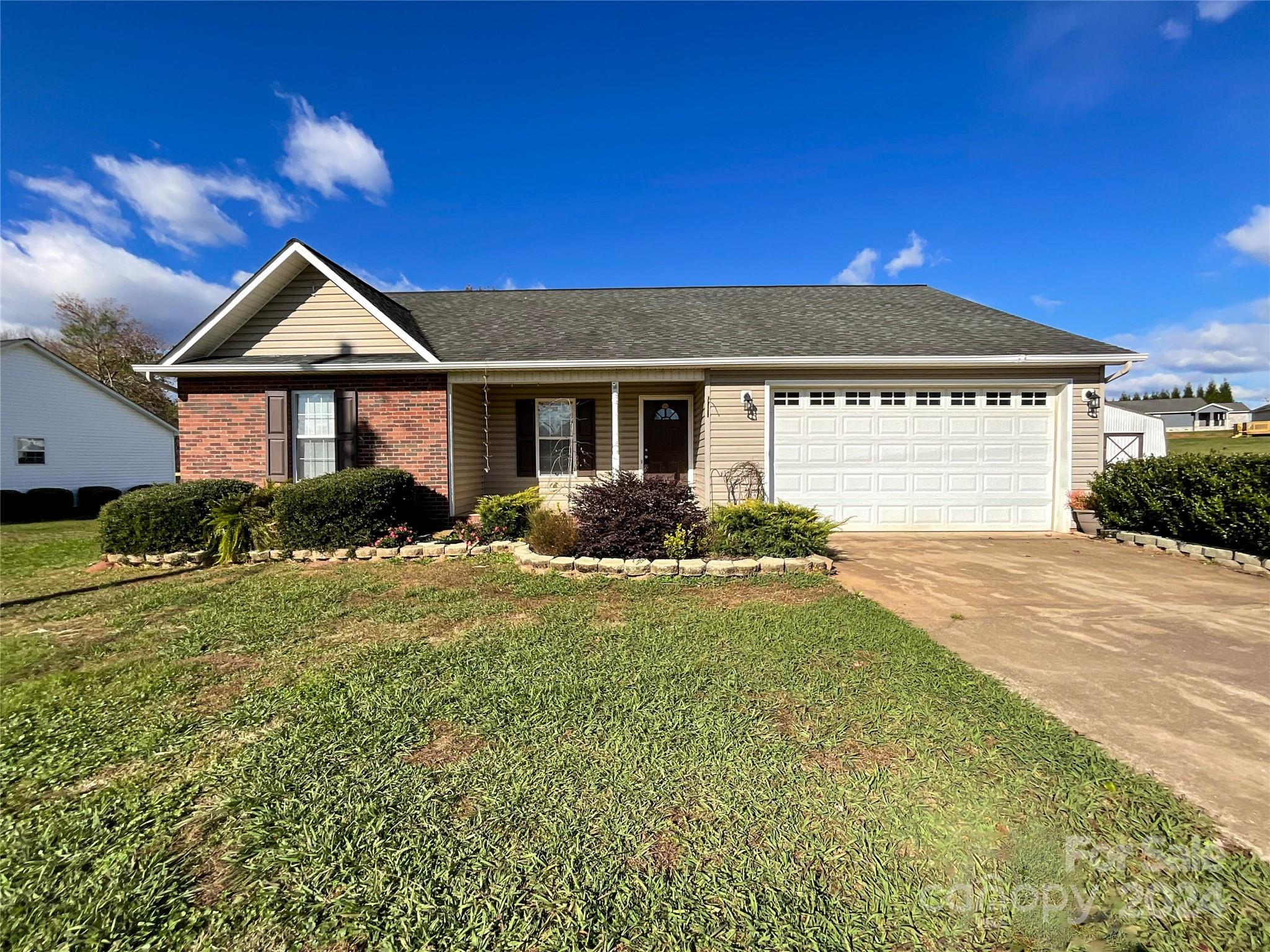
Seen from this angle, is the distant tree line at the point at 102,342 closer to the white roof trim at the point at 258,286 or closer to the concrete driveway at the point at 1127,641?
the white roof trim at the point at 258,286

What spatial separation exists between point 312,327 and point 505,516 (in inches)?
206

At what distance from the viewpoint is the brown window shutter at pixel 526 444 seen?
1130cm

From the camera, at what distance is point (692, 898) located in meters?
1.82

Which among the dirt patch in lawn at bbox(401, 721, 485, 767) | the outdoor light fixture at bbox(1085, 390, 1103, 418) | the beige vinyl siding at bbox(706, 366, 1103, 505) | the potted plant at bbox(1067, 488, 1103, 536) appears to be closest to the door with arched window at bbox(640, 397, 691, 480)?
the beige vinyl siding at bbox(706, 366, 1103, 505)

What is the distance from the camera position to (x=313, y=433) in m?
9.36

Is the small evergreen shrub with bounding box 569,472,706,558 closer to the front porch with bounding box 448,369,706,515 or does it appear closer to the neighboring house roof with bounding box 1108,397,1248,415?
the front porch with bounding box 448,369,706,515

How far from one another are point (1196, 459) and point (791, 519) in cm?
590

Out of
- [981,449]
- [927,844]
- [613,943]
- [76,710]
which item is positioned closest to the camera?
[613,943]

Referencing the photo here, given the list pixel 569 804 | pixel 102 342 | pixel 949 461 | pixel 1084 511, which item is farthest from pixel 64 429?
pixel 1084 511

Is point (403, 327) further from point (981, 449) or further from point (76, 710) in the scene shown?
point (981, 449)

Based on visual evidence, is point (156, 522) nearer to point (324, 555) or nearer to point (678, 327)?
point (324, 555)

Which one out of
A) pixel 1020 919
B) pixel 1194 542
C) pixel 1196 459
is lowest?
pixel 1020 919

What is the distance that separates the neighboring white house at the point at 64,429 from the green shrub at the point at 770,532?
2298 cm

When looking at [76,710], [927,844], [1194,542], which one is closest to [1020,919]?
[927,844]
